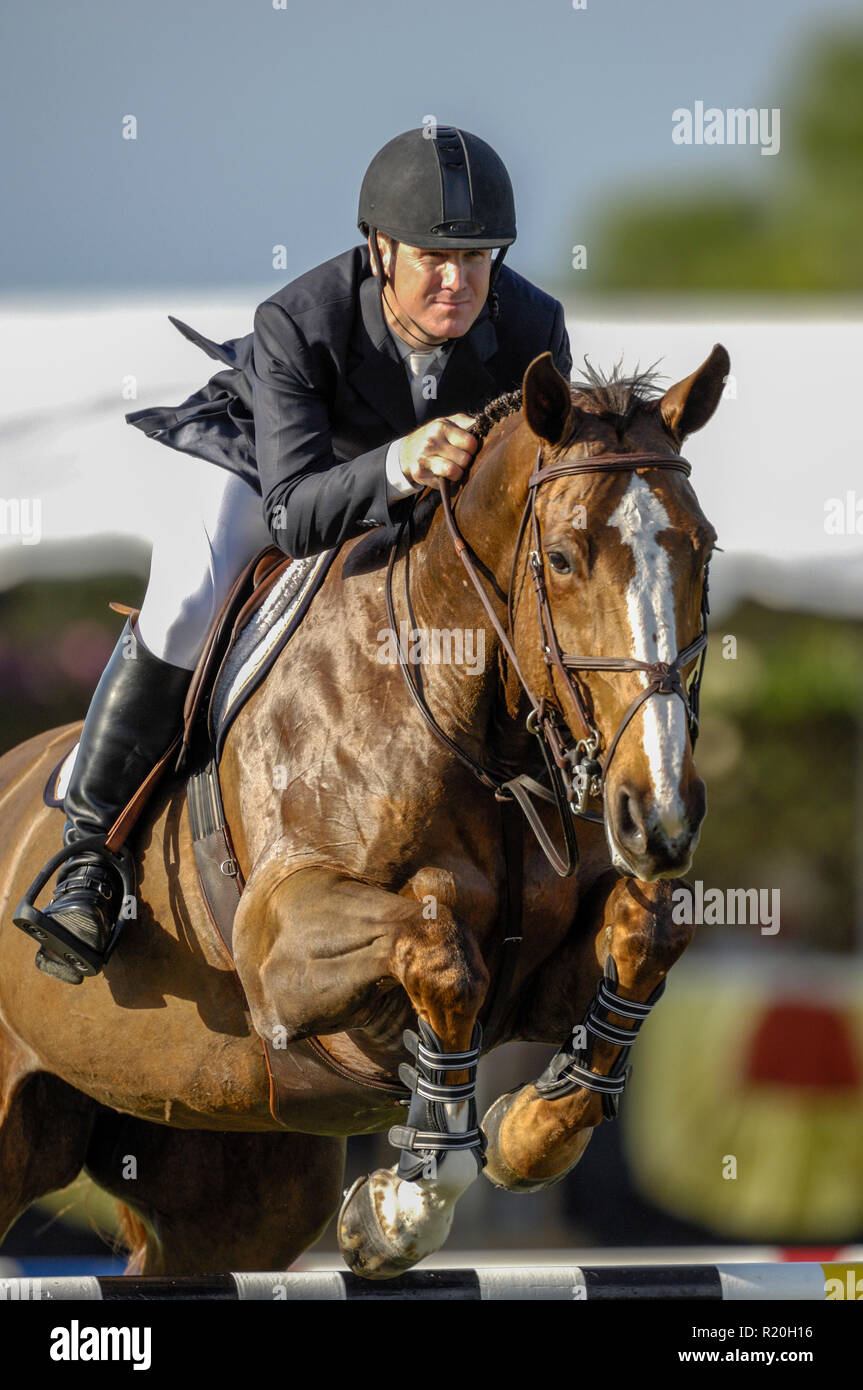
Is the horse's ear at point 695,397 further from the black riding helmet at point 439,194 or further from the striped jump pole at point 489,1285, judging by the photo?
the striped jump pole at point 489,1285

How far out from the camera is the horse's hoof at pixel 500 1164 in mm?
3199

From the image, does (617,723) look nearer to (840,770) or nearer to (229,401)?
(229,401)

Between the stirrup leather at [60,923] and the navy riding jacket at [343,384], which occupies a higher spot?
the navy riding jacket at [343,384]

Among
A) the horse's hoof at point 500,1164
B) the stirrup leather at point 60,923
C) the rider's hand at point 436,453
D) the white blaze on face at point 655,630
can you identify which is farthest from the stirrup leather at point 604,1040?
the stirrup leather at point 60,923

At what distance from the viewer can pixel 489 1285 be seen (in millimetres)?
3469

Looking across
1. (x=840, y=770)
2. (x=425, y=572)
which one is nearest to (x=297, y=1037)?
(x=425, y=572)

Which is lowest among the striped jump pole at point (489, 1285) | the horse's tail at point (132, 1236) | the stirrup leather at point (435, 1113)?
the horse's tail at point (132, 1236)

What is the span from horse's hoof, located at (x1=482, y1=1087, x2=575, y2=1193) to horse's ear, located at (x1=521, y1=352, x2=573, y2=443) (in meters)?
1.28

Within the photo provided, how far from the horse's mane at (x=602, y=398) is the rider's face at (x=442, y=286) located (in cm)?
24

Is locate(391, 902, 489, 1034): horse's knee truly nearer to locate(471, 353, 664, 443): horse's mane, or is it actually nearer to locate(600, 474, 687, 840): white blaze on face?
locate(600, 474, 687, 840): white blaze on face

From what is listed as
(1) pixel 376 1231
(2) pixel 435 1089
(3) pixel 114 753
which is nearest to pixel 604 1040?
(2) pixel 435 1089

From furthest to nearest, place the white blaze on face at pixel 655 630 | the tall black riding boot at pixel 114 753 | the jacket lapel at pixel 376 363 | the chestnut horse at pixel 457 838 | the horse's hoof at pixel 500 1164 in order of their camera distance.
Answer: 1. the tall black riding boot at pixel 114 753
2. the jacket lapel at pixel 376 363
3. the horse's hoof at pixel 500 1164
4. the chestnut horse at pixel 457 838
5. the white blaze on face at pixel 655 630

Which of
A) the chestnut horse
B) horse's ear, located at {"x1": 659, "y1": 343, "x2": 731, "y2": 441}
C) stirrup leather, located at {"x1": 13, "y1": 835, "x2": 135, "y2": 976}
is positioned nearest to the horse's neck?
the chestnut horse
